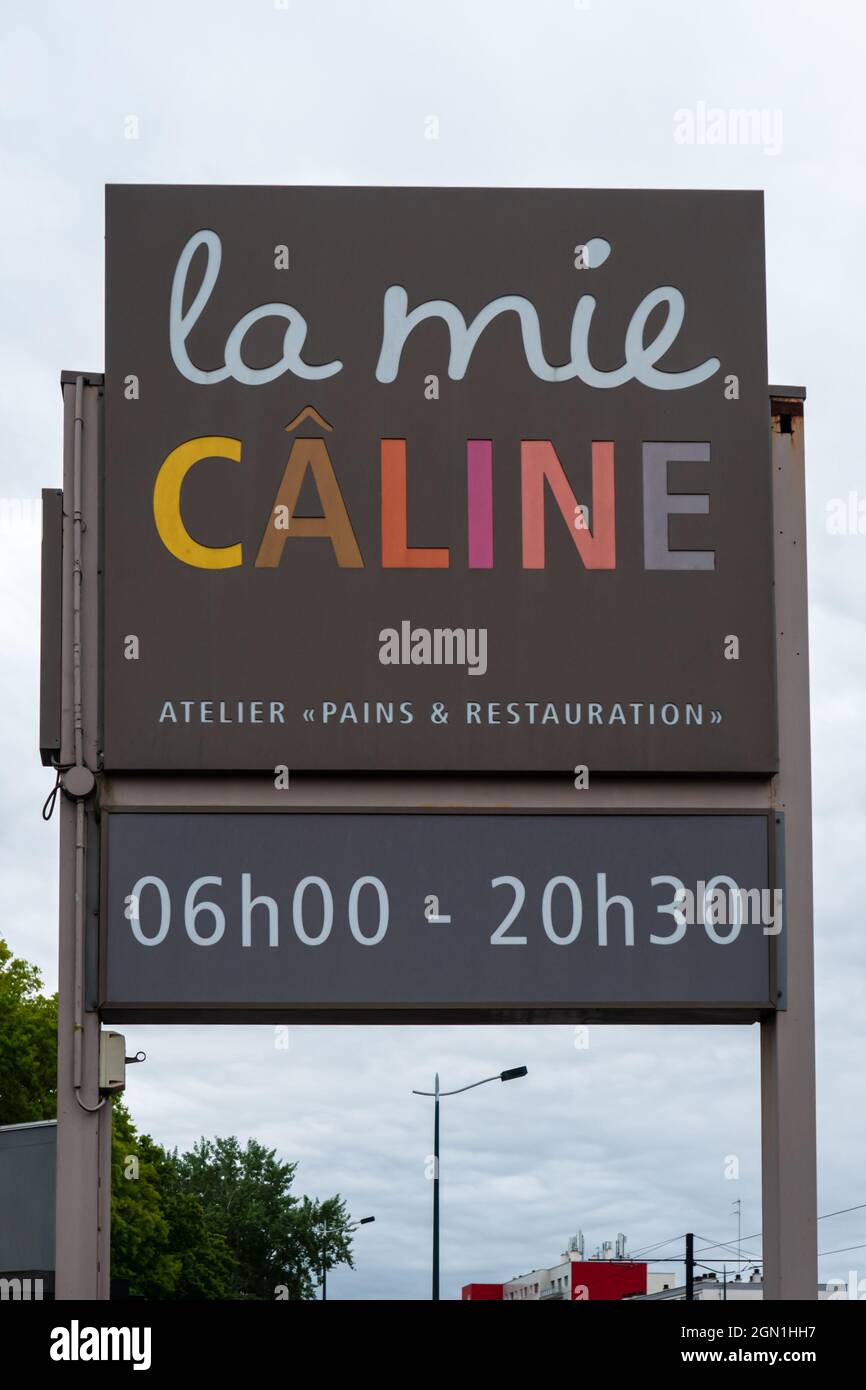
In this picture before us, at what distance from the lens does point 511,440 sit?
1040cm

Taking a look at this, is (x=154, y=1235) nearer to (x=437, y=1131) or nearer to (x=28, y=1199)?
(x=437, y=1131)

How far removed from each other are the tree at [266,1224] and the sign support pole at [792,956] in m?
66.2

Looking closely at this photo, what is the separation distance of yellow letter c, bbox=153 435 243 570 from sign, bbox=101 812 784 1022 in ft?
5.05

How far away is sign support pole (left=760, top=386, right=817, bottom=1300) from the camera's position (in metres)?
9.66

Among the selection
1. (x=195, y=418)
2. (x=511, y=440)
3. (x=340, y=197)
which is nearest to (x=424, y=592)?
(x=511, y=440)

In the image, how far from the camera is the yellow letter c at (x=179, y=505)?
10188 millimetres

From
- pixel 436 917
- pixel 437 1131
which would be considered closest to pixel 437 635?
pixel 436 917

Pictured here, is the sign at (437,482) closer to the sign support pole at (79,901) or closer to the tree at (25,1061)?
the sign support pole at (79,901)

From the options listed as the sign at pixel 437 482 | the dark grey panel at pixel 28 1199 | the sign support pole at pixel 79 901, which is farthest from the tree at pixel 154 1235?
the sign at pixel 437 482

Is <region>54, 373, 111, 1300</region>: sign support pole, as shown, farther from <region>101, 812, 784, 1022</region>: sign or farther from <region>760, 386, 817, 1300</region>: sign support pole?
<region>760, 386, 817, 1300</region>: sign support pole

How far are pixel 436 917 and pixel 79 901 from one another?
2.05m
